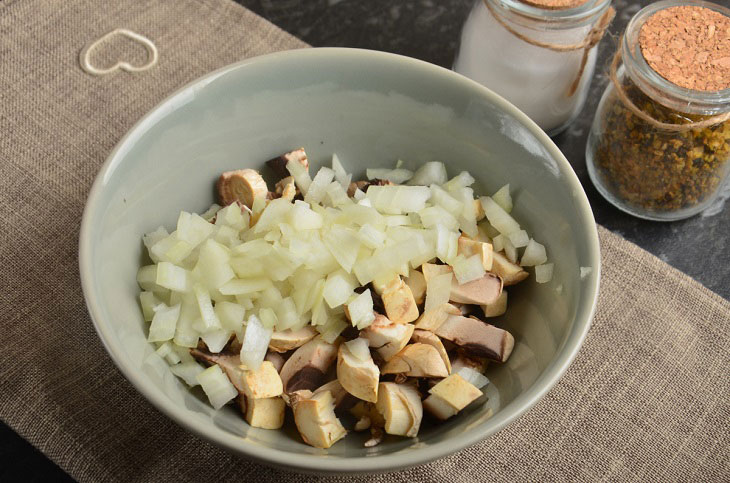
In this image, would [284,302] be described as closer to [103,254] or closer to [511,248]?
[103,254]

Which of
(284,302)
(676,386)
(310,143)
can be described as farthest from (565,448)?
(310,143)

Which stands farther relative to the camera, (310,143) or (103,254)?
(310,143)

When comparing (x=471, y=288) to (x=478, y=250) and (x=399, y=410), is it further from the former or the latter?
(x=399, y=410)

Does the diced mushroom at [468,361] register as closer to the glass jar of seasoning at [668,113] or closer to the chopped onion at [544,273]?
the chopped onion at [544,273]

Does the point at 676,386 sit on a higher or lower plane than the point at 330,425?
lower

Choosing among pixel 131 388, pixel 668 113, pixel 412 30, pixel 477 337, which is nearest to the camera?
pixel 477 337

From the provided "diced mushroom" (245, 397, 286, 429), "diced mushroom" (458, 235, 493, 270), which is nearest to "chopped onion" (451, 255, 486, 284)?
"diced mushroom" (458, 235, 493, 270)

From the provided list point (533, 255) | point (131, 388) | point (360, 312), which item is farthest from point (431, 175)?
point (131, 388)
